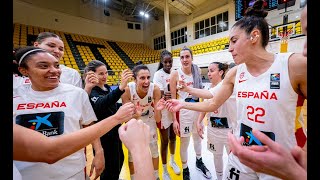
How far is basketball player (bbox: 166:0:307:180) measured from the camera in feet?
4.32

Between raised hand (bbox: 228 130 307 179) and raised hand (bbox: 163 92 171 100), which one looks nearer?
raised hand (bbox: 228 130 307 179)

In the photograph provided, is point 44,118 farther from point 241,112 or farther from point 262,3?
point 262,3

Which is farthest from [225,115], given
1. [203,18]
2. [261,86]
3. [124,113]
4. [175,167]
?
[203,18]

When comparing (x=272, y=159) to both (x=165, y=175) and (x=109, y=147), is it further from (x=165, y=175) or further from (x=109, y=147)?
(x=165, y=175)

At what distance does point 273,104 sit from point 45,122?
5.89 feet

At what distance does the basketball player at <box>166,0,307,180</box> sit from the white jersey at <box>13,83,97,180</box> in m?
1.46

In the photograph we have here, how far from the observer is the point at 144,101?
9.53 feet

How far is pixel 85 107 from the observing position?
1.70 meters

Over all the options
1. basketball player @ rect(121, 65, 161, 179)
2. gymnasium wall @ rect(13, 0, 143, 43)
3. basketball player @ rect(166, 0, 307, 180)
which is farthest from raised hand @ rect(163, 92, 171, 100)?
gymnasium wall @ rect(13, 0, 143, 43)

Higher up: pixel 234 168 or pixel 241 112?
pixel 241 112

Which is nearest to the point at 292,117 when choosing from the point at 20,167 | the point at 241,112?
the point at 241,112

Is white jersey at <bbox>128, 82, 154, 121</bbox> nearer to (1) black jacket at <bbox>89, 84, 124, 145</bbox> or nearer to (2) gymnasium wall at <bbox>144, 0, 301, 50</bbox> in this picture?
(1) black jacket at <bbox>89, 84, 124, 145</bbox>

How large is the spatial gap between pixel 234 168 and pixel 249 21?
1352mm
